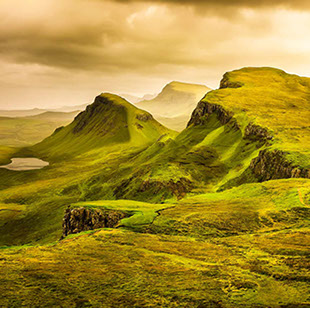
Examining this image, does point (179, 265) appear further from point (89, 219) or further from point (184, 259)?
point (89, 219)

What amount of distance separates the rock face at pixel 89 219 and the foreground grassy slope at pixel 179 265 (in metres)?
12.1

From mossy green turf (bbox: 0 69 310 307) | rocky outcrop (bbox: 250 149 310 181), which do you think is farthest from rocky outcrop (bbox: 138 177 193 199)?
mossy green turf (bbox: 0 69 310 307)

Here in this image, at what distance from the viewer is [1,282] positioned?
1373 inches

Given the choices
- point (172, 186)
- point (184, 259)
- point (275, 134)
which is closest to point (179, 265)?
point (184, 259)

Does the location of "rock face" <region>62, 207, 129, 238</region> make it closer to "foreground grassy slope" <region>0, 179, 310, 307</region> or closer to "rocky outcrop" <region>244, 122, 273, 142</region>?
"foreground grassy slope" <region>0, 179, 310, 307</region>

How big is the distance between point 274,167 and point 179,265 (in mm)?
80082

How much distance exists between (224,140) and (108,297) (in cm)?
15308

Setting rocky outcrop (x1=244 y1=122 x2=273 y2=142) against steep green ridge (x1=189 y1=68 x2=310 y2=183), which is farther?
rocky outcrop (x1=244 y1=122 x2=273 y2=142)

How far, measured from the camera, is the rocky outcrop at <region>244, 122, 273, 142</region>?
137 meters

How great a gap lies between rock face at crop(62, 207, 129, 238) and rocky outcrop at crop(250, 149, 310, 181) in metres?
63.8

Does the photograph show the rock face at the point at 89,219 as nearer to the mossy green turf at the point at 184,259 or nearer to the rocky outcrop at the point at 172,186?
the mossy green turf at the point at 184,259

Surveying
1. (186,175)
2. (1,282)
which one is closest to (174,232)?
(1,282)

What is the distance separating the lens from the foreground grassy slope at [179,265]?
103 feet

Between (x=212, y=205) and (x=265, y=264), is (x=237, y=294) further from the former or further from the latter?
(x=212, y=205)
